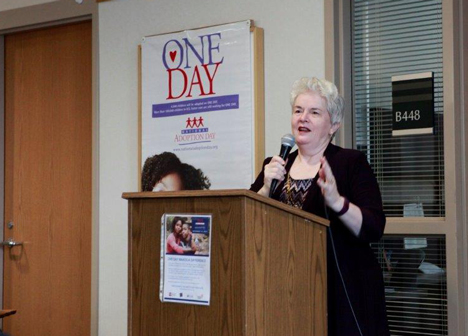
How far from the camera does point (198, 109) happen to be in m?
4.32

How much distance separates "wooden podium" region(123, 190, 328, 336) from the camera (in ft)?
6.66

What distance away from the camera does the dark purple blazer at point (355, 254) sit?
2.42 meters

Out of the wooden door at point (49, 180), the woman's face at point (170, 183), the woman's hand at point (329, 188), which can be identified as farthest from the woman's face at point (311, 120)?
the wooden door at point (49, 180)

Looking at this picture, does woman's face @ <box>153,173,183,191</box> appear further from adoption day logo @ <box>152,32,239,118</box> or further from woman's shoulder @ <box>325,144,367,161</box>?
woman's shoulder @ <box>325,144,367,161</box>

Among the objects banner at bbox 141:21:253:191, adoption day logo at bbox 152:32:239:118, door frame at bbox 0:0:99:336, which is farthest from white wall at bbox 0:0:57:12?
adoption day logo at bbox 152:32:239:118

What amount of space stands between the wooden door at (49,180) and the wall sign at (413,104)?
7.03 feet

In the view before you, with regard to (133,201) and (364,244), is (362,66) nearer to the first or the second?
(364,244)

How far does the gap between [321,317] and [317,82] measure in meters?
0.82

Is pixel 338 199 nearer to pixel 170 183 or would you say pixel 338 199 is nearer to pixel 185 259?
pixel 185 259

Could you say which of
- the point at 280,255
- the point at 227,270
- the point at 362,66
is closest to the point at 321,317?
the point at 280,255

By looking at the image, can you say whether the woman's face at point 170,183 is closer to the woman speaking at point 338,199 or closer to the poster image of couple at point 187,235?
the woman speaking at point 338,199

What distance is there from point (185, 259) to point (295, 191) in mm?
614

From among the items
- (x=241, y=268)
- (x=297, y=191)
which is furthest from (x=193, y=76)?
(x=241, y=268)

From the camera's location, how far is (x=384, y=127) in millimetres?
3773
